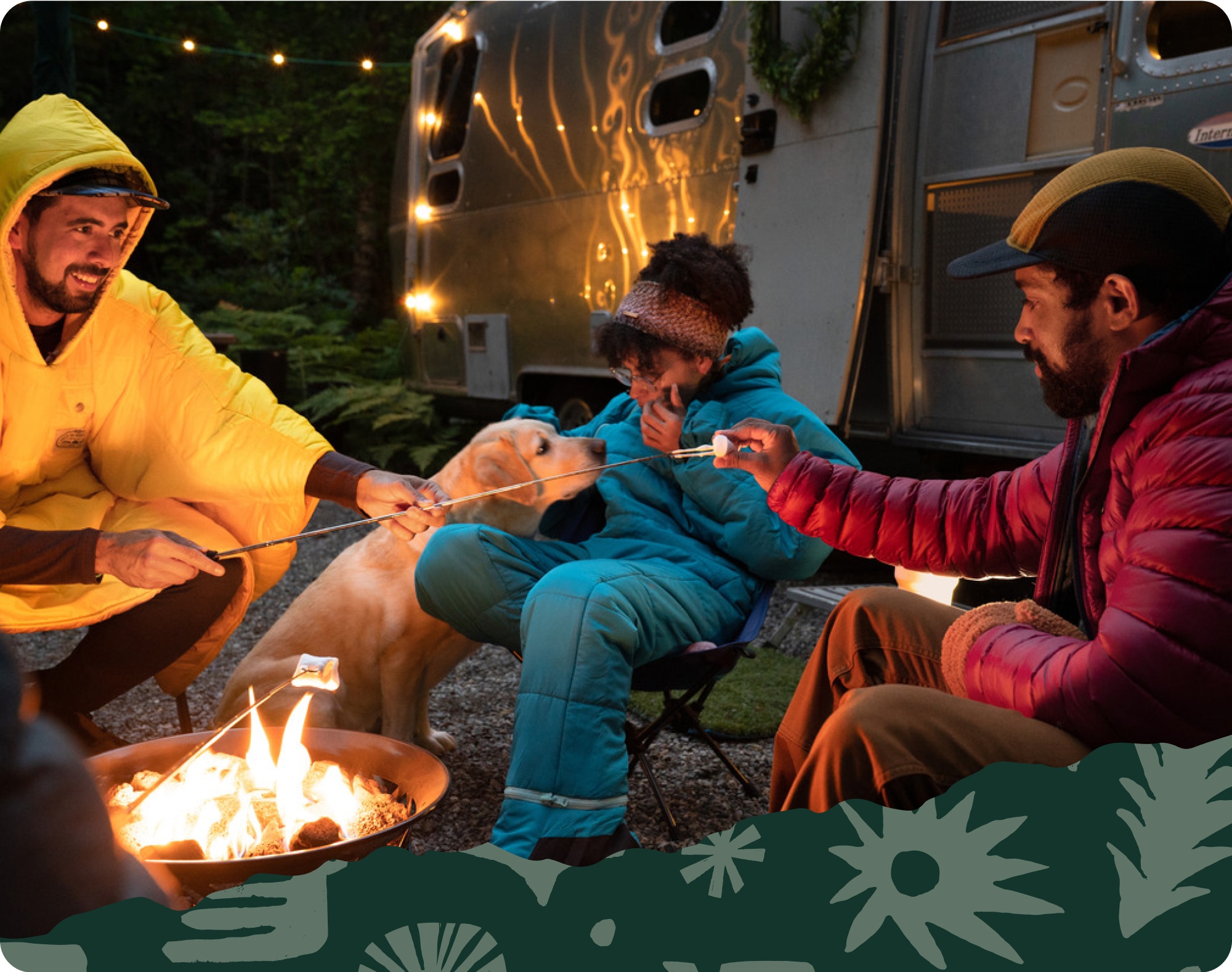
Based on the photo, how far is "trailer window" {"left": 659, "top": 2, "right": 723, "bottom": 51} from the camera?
5.00 meters

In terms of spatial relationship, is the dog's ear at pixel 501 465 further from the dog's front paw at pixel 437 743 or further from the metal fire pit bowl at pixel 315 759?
the metal fire pit bowl at pixel 315 759

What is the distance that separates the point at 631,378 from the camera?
3.01 meters

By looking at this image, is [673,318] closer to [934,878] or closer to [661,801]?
[661,801]

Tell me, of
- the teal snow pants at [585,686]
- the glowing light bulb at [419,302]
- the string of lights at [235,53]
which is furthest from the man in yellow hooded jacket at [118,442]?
the string of lights at [235,53]

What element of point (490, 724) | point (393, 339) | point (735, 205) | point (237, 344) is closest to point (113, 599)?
point (490, 724)

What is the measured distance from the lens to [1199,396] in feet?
4.95

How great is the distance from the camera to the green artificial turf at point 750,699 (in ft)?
11.9

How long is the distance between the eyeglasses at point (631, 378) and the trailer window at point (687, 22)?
2.69 meters

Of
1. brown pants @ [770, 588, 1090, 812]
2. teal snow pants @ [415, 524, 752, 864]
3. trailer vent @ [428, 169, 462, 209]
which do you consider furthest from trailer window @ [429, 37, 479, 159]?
brown pants @ [770, 588, 1090, 812]

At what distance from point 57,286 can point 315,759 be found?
1.36 m

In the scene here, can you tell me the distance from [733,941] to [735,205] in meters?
4.00

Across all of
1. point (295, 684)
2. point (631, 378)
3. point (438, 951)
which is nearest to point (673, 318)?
point (631, 378)

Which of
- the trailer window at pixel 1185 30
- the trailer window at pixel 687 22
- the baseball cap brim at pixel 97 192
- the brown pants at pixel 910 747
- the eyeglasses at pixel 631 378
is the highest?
the trailer window at pixel 687 22

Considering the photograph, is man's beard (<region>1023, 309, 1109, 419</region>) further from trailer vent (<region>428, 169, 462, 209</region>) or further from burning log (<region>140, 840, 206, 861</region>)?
trailer vent (<region>428, 169, 462, 209</region>)
